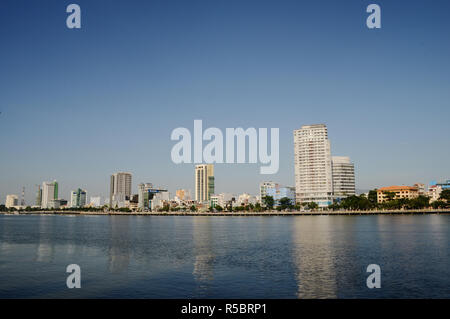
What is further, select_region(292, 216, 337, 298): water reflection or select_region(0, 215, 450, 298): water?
select_region(0, 215, 450, 298): water

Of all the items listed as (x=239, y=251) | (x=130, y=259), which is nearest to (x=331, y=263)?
(x=239, y=251)

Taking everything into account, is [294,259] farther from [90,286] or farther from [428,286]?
[90,286]

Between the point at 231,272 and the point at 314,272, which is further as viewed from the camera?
the point at 231,272

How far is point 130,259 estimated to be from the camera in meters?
45.1

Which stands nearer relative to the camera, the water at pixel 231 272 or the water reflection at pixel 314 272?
the water reflection at pixel 314 272

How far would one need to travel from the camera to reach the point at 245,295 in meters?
27.5

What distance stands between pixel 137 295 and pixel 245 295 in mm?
8548

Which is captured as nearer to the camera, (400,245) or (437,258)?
(437,258)

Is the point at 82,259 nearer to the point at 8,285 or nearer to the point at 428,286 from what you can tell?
the point at 8,285

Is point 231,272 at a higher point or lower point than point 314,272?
lower

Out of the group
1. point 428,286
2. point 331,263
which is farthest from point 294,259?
point 428,286
